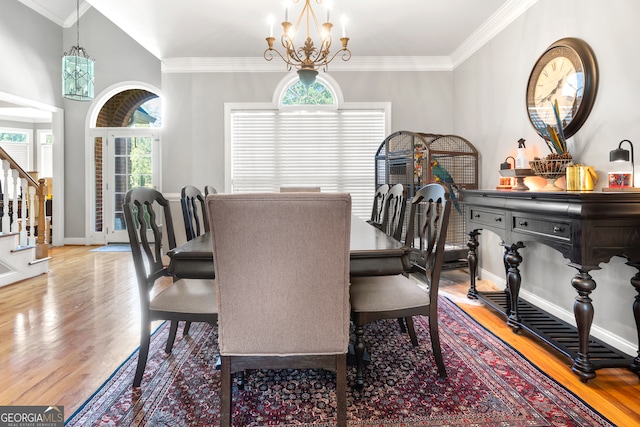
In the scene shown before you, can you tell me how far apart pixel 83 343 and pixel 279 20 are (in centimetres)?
342

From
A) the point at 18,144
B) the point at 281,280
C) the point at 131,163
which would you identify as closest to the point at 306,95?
the point at 131,163

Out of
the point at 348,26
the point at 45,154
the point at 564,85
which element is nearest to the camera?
the point at 564,85

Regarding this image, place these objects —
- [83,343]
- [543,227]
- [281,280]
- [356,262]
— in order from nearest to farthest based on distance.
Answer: [281,280] → [356,262] → [543,227] → [83,343]

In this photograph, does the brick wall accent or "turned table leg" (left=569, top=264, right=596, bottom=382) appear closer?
"turned table leg" (left=569, top=264, right=596, bottom=382)

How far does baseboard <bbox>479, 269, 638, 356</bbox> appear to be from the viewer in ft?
7.29

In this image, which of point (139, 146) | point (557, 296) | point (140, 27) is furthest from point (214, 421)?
point (139, 146)

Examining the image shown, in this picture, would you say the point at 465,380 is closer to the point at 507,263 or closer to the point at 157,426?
the point at 507,263

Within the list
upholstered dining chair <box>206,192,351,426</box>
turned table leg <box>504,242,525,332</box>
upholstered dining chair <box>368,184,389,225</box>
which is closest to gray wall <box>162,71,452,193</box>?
upholstered dining chair <box>368,184,389,225</box>

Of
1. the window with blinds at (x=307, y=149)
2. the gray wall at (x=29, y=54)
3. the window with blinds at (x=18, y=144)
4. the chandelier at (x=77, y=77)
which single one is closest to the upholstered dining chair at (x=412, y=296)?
the window with blinds at (x=307, y=149)

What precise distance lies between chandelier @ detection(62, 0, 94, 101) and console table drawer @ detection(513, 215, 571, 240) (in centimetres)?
540

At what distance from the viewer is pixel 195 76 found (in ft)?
16.3

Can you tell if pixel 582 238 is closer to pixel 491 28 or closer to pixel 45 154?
pixel 491 28

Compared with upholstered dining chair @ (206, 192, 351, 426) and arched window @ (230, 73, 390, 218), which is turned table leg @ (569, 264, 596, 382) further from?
arched window @ (230, 73, 390, 218)

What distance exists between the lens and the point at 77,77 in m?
4.89
